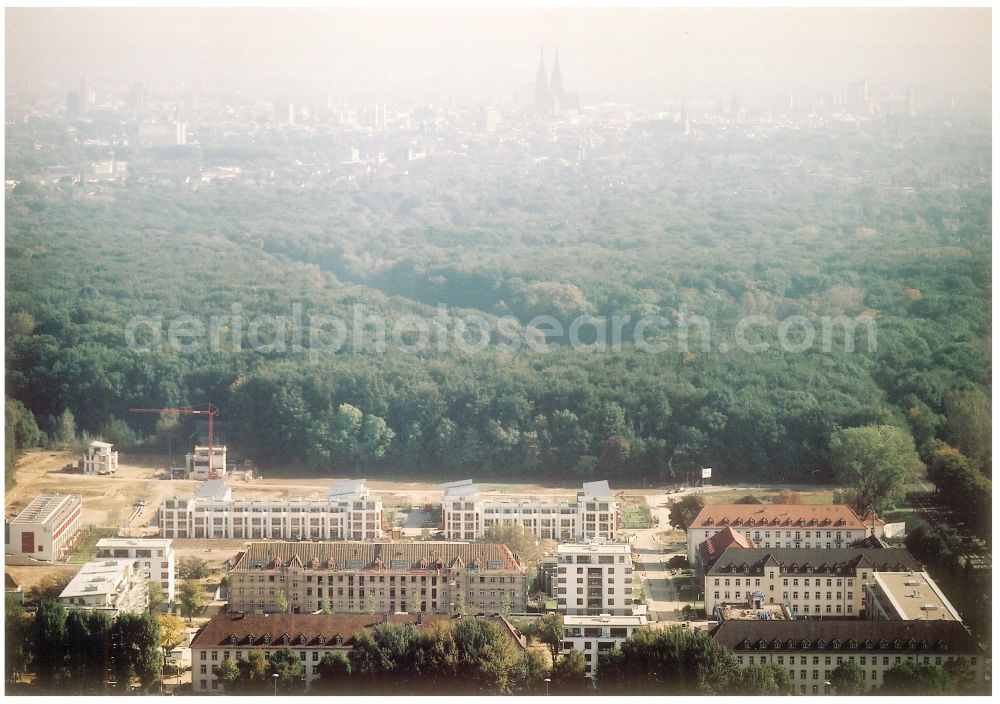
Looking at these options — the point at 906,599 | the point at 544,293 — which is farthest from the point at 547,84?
the point at 906,599

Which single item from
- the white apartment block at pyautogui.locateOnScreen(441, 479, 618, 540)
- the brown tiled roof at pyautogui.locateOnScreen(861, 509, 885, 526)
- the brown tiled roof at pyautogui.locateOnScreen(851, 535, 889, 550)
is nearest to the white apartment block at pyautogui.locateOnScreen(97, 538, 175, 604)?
the white apartment block at pyautogui.locateOnScreen(441, 479, 618, 540)

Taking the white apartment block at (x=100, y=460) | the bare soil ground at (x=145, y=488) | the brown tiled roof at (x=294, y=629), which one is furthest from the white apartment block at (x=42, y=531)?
the brown tiled roof at (x=294, y=629)

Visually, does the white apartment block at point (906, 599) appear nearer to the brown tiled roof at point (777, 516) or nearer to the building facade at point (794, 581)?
the building facade at point (794, 581)

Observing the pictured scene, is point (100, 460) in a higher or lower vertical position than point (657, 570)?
higher

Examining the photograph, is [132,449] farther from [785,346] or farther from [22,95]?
[785,346]

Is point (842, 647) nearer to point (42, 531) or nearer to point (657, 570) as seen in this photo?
point (657, 570)
